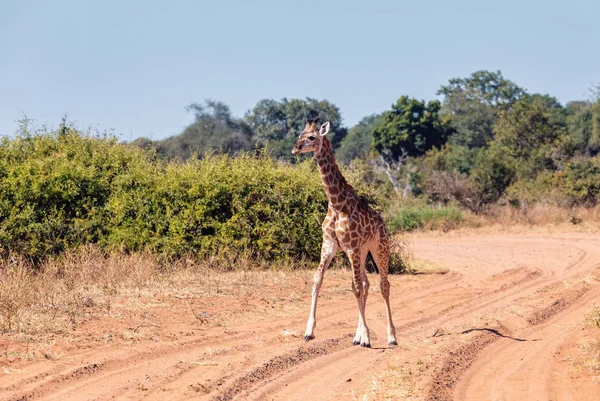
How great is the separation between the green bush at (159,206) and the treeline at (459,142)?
168cm

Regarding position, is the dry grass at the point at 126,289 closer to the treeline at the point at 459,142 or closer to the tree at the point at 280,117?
the treeline at the point at 459,142

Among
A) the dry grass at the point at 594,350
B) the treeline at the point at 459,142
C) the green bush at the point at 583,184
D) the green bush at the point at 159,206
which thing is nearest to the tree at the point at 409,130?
the treeline at the point at 459,142

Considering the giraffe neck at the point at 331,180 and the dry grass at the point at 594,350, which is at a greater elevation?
the giraffe neck at the point at 331,180

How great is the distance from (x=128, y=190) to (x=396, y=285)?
19.9 feet

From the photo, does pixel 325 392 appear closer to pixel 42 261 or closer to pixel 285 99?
pixel 42 261

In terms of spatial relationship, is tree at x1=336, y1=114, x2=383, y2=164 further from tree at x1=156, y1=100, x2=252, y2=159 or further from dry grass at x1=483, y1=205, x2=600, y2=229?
dry grass at x1=483, y1=205, x2=600, y2=229

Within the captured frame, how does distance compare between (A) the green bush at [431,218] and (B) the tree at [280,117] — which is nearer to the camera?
(A) the green bush at [431,218]

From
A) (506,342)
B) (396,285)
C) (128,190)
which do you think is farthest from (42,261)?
(506,342)

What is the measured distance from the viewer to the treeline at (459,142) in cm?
3666

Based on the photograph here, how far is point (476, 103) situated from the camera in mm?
74688

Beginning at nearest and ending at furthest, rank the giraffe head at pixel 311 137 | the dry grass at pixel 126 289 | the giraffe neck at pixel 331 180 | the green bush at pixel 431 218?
the giraffe head at pixel 311 137 < the giraffe neck at pixel 331 180 < the dry grass at pixel 126 289 < the green bush at pixel 431 218

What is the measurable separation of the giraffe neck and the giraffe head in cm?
19

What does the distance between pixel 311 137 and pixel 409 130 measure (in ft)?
171

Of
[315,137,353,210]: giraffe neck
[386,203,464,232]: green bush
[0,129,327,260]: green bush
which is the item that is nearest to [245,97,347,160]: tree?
[386,203,464,232]: green bush
